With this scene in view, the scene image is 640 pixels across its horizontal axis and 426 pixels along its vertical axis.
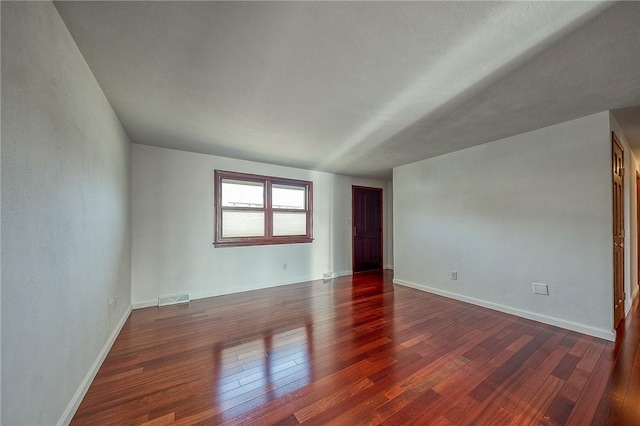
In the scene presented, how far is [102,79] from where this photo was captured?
194 cm

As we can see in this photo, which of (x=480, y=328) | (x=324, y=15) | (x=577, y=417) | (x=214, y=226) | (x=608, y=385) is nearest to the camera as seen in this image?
(x=324, y=15)

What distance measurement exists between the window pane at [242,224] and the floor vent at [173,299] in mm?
1099

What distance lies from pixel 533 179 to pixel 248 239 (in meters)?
4.35

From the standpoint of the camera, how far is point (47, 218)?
4.22ft

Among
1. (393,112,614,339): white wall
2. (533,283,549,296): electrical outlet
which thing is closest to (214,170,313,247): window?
(393,112,614,339): white wall

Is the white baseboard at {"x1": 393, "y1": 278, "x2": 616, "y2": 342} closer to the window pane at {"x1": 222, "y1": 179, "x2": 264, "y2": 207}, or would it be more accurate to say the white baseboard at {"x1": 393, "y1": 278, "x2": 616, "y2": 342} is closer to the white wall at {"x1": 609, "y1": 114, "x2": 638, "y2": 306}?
the white wall at {"x1": 609, "y1": 114, "x2": 638, "y2": 306}

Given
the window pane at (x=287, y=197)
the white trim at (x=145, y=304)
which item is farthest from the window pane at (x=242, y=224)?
the white trim at (x=145, y=304)

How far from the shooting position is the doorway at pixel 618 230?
103 inches

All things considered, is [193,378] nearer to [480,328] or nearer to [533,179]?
[480,328]

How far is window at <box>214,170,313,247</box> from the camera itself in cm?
427

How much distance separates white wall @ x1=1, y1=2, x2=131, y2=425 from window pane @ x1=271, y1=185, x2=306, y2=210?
Answer: 2886mm

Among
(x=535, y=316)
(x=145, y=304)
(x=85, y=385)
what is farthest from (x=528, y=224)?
(x=145, y=304)

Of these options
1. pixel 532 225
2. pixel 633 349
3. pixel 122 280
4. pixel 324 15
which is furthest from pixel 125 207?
pixel 633 349

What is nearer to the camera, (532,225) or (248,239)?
(532,225)
